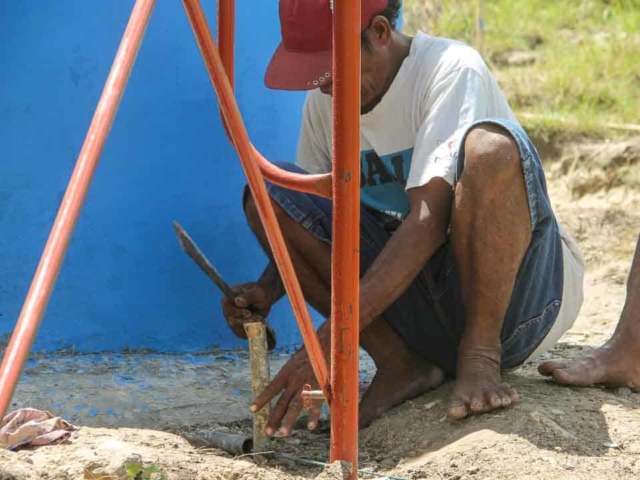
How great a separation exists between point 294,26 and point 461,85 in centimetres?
42

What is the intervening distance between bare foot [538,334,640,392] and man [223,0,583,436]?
0.30 feet

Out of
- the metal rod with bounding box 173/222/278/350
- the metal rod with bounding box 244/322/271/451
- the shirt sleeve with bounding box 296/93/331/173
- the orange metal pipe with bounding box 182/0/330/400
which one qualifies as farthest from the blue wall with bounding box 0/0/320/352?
the orange metal pipe with bounding box 182/0/330/400

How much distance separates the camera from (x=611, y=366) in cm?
273

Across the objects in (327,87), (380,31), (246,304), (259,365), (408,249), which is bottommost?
(259,365)

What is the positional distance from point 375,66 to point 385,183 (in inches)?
13.1

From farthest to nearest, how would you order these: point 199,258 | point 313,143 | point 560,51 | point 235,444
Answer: point 560,51, point 313,143, point 199,258, point 235,444

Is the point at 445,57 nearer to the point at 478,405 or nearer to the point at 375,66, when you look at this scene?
the point at 375,66

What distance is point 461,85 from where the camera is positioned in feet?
8.46

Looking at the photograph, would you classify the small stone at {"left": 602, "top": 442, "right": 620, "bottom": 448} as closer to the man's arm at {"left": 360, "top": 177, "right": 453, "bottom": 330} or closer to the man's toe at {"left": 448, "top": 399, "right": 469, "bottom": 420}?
the man's toe at {"left": 448, "top": 399, "right": 469, "bottom": 420}

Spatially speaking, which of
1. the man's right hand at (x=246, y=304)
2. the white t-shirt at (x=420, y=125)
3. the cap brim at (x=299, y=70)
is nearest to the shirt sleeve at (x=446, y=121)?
the white t-shirt at (x=420, y=125)

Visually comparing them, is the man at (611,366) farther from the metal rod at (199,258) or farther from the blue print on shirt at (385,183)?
the metal rod at (199,258)

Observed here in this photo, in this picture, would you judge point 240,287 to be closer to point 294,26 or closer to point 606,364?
point 294,26

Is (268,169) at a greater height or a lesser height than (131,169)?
lesser

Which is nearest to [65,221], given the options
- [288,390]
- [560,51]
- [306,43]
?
[288,390]
